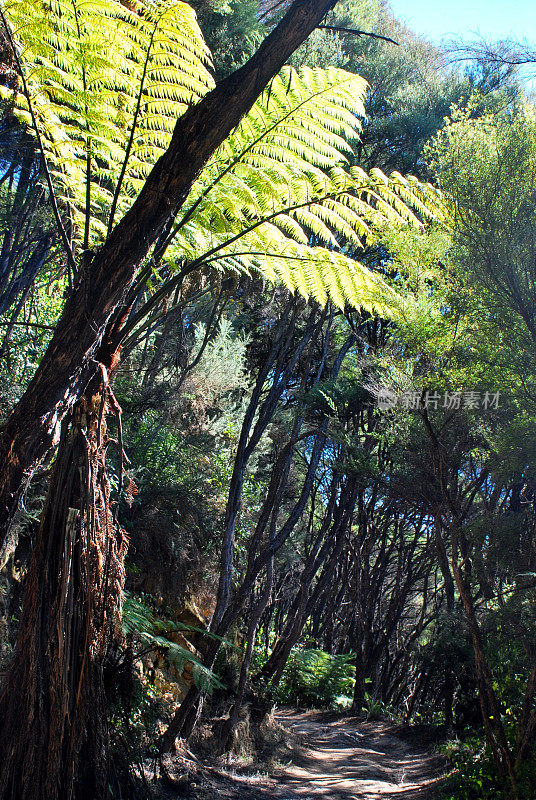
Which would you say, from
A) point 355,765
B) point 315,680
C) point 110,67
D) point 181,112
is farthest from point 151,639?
point 315,680

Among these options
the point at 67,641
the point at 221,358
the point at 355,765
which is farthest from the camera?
the point at 221,358

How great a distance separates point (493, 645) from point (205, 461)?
4.45 metres

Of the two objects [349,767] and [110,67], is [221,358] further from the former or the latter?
[110,67]

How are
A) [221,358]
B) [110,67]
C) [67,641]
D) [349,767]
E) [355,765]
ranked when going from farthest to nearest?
1. [221,358]
2. [355,765]
3. [349,767]
4. [110,67]
5. [67,641]

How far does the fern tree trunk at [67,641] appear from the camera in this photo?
208cm

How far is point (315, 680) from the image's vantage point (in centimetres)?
1206

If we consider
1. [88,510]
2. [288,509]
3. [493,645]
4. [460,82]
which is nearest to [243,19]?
[460,82]

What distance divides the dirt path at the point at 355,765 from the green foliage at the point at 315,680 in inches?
43.3

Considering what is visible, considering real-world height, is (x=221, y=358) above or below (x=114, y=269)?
above

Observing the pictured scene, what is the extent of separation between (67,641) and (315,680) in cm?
1114

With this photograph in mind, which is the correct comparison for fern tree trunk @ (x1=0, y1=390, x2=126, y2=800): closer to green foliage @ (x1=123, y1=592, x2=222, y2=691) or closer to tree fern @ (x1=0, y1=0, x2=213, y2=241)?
green foliage @ (x1=123, y1=592, x2=222, y2=691)

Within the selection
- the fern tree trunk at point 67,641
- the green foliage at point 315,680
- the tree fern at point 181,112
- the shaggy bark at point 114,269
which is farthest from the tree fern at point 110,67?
the green foliage at point 315,680

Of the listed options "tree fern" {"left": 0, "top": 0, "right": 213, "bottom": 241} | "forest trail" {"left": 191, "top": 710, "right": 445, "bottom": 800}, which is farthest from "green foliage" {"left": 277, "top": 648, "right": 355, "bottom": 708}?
"tree fern" {"left": 0, "top": 0, "right": 213, "bottom": 241}

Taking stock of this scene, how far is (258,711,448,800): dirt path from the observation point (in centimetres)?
591
